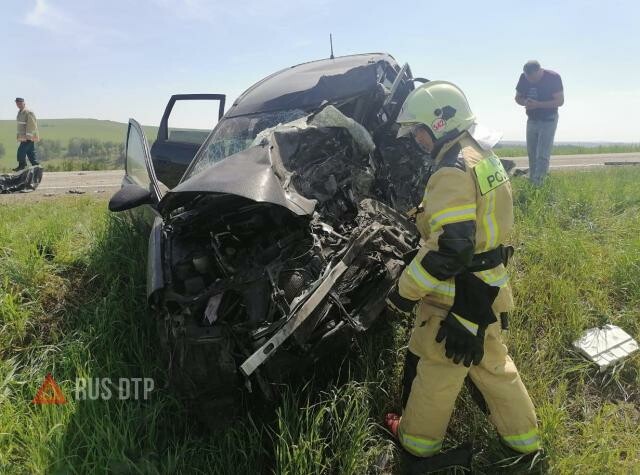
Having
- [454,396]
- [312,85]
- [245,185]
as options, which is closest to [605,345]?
[454,396]

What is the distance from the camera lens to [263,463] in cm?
226

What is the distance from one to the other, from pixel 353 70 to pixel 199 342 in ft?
9.16

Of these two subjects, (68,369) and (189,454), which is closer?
(189,454)

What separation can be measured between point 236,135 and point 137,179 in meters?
1.00

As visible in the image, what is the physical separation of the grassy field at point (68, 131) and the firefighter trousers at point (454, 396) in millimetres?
64238

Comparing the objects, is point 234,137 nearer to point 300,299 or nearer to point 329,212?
point 329,212

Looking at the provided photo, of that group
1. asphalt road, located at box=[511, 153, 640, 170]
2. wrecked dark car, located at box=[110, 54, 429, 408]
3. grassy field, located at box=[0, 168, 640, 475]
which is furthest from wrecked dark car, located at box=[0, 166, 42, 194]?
asphalt road, located at box=[511, 153, 640, 170]

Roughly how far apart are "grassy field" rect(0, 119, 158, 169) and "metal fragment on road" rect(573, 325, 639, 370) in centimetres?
6394

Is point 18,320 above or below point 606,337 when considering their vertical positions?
above

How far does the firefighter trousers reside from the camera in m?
2.20

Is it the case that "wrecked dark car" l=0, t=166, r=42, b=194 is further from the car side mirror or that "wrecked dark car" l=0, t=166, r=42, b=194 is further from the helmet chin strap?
the helmet chin strap

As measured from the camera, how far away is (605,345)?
312cm

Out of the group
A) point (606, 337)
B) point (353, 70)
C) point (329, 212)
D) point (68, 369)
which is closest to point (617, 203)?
point (606, 337)

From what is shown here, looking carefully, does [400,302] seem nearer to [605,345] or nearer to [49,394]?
[605,345]
